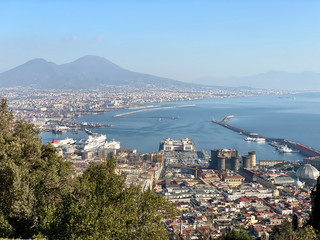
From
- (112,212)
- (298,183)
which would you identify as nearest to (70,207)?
(112,212)

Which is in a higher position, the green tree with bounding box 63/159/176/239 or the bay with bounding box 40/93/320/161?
the green tree with bounding box 63/159/176/239

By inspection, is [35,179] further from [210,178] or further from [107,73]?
[107,73]

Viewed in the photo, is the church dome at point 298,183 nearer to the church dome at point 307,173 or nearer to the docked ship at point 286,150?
the church dome at point 307,173

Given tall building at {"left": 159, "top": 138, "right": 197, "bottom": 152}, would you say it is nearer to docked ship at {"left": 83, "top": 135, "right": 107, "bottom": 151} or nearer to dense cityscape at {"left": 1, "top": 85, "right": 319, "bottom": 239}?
dense cityscape at {"left": 1, "top": 85, "right": 319, "bottom": 239}

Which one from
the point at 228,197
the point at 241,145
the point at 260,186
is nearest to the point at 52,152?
the point at 228,197

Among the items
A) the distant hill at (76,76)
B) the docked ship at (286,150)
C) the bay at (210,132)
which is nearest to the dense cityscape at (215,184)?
the bay at (210,132)

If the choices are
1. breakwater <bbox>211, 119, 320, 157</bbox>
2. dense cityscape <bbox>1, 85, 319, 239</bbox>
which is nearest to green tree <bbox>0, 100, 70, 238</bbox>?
dense cityscape <bbox>1, 85, 319, 239</bbox>

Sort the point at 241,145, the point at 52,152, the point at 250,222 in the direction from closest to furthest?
the point at 52,152
the point at 250,222
the point at 241,145

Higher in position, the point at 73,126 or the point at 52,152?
the point at 52,152
